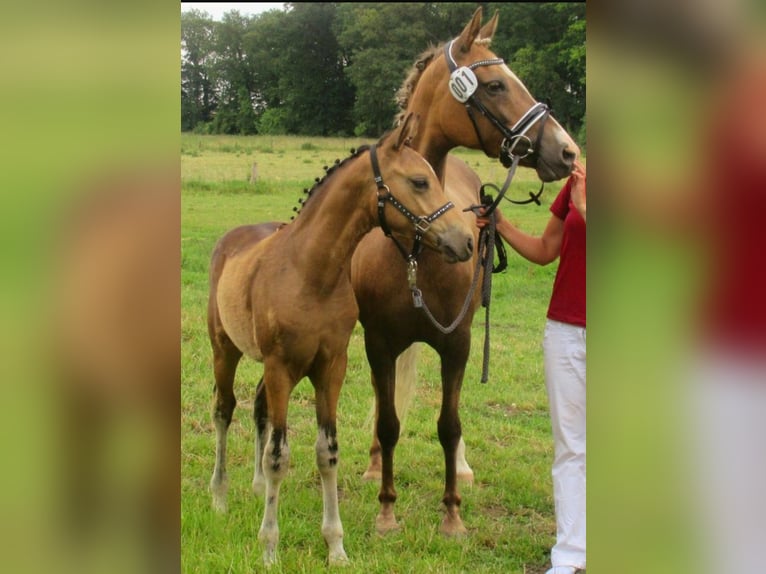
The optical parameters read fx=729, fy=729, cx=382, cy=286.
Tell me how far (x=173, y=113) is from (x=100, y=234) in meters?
0.17

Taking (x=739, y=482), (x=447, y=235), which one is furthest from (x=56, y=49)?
(x=447, y=235)

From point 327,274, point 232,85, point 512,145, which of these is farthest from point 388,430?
point 232,85

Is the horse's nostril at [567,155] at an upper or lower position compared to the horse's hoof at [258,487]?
upper

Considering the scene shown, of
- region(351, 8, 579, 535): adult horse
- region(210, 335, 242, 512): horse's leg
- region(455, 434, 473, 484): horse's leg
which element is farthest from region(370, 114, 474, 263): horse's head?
region(455, 434, 473, 484): horse's leg

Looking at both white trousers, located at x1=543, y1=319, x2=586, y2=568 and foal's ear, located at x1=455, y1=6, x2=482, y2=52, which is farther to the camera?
foal's ear, located at x1=455, y1=6, x2=482, y2=52

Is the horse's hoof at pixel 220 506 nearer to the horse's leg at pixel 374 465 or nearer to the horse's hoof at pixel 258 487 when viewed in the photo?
the horse's hoof at pixel 258 487

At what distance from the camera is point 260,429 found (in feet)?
14.9

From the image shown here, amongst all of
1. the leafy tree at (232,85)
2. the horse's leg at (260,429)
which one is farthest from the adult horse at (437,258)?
the leafy tree at (232,85)

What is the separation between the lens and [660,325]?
2.68 ft

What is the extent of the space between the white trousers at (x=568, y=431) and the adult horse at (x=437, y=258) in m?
0.65

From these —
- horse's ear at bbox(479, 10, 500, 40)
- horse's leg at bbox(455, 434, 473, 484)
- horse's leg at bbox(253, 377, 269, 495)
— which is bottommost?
horse's leg at bbox(455, 434, 473, 484)

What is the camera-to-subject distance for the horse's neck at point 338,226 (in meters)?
3.52

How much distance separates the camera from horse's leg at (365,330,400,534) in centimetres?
421

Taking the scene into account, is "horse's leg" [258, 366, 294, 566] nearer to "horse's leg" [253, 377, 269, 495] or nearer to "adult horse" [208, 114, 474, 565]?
"adult horse" [208, 114, 474, 565]
